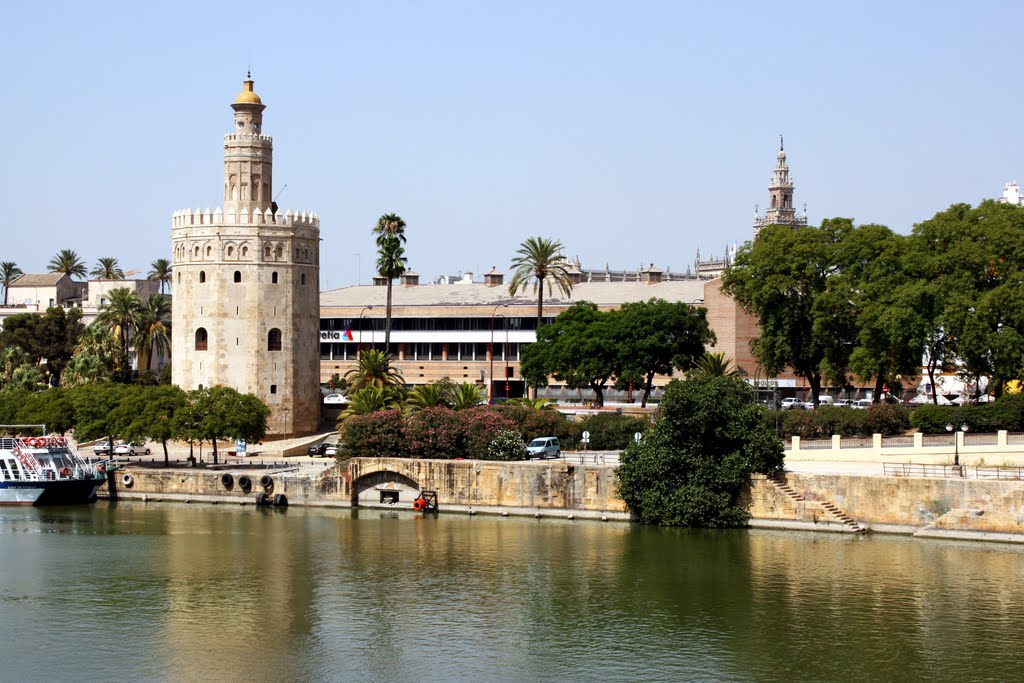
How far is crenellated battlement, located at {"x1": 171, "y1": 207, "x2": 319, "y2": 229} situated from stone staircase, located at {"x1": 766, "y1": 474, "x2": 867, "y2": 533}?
34.3 metres

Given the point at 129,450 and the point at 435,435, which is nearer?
the point at 435,435

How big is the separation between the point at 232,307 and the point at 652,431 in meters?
29.7

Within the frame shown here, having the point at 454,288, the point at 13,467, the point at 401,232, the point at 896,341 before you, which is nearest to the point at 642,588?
the point at 896,341

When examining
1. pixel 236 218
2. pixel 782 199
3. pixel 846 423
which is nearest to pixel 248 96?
pixel 236 218

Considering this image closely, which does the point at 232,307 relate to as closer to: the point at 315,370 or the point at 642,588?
the point at 315,370

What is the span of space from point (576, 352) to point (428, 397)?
1761cm

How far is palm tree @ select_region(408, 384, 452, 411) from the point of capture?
6969cm

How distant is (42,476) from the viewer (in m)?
64.9

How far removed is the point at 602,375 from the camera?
8506 centimetres

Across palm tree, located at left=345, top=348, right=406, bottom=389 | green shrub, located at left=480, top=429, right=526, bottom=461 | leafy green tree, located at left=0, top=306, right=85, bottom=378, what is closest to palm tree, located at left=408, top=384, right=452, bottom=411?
palm tree, located at left=345, top=348, right=406, bottom=389

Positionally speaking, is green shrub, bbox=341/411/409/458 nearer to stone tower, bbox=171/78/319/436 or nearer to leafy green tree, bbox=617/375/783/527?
leafy green tree, bbox=617/375/783/527

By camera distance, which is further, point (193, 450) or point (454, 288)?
point (454, 288)

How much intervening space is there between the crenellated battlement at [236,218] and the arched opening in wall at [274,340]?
571cm

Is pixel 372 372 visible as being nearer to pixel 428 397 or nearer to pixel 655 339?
pixel 428 397
